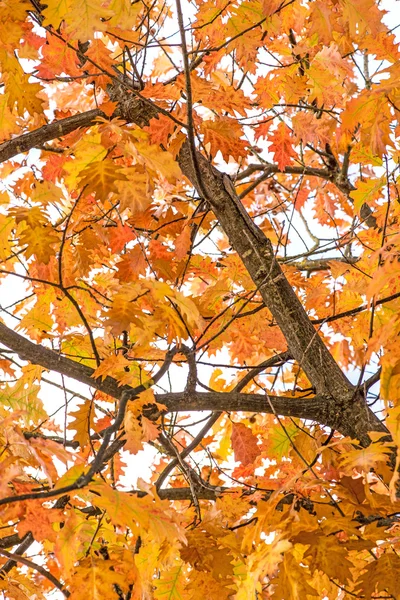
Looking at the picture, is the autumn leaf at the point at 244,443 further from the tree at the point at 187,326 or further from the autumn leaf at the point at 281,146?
the autumn leaf at the point at 281,146

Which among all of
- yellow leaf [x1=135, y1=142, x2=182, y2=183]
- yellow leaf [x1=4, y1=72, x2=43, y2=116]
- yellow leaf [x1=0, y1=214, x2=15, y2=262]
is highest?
yellow leaf [x1=4, y1=72, x2=43, y2=116]

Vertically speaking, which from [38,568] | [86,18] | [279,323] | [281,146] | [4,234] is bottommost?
[38,568]

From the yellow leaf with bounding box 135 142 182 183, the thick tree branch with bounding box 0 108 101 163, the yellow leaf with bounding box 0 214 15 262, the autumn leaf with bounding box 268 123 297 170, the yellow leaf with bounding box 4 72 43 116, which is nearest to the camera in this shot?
the yellow leaf with bounding box 135 142 182 183

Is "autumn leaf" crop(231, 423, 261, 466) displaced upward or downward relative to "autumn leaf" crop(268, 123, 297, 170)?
downward

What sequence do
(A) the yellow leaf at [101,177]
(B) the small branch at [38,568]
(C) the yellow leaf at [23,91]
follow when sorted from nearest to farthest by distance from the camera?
(B) the small branch at [38,568] < (A) the yellow leaf at [101,177] < (C) the yellow leaf at [23,91]

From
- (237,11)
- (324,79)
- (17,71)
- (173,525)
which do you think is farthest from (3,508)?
(324,79)

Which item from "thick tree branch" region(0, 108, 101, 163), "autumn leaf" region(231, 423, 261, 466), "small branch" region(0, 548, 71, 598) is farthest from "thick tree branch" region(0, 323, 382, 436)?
"small branch" region(0, 548, 71, 598)

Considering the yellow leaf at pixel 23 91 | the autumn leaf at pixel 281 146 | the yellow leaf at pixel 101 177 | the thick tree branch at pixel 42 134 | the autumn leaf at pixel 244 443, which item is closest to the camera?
the yellow leaf at pixel 101 177

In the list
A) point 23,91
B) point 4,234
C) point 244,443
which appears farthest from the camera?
point 244,443

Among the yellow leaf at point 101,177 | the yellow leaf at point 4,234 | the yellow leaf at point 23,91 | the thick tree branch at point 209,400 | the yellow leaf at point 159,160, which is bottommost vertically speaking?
the thick tree branch at point 209,400

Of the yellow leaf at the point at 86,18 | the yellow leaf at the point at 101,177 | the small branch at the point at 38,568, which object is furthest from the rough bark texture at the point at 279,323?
the small branch at the point at 38,568

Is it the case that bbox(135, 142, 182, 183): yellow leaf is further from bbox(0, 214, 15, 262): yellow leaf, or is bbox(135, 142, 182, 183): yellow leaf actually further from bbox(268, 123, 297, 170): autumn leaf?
bbox(268, 123, 297, 170): autumn leaf

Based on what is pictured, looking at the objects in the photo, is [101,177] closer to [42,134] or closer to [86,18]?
[86,18]

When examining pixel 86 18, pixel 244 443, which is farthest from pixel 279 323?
pixel 86 18
